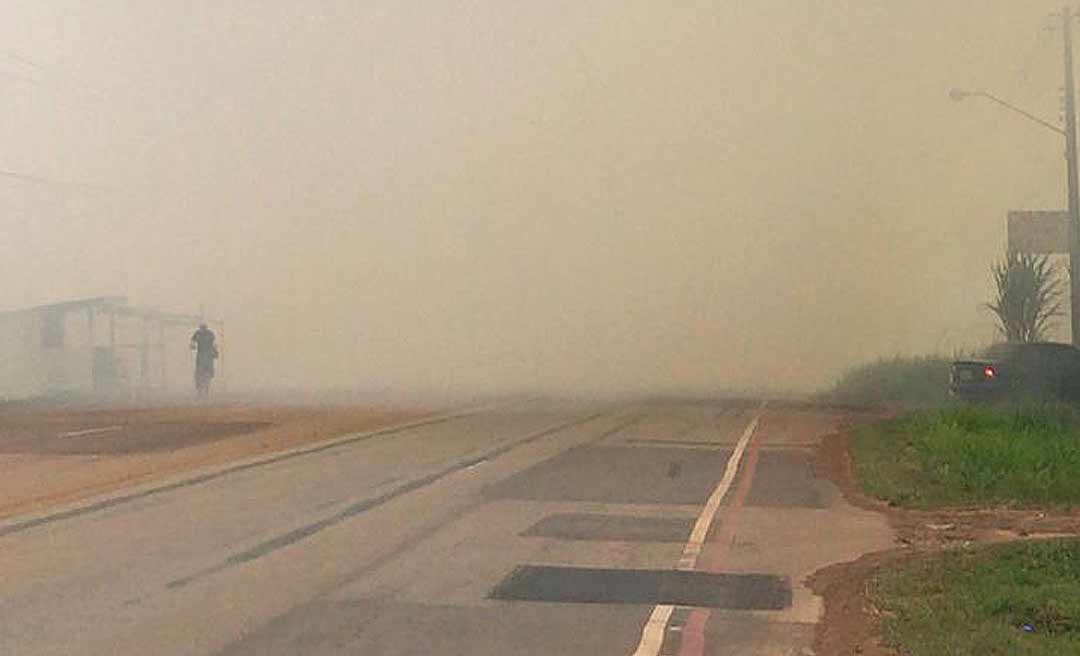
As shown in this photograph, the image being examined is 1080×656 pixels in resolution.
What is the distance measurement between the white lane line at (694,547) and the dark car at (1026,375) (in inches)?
324

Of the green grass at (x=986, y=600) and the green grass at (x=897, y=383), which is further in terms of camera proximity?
the green grass at (x=897, y=383)

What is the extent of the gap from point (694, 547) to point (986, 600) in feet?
9.22

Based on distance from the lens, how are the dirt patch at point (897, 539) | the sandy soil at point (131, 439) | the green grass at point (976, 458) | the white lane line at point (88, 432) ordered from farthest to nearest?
the white lane line at point (88, 432)
the sandy soil at point (131, 439)
the green grass at point (976, 458)
the dirt patch at point (897, 539)

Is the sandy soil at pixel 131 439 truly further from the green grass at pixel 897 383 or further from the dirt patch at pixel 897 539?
the green grass at pixel 897 383

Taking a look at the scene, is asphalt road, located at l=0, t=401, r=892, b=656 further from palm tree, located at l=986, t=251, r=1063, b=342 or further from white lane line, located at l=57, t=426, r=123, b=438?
palm tree, located at l=986, t=251, r=1063, b=342

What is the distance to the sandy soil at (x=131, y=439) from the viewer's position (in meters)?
15.4

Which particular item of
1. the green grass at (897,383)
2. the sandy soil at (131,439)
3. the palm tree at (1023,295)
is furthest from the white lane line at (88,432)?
the palm tree at (1023,295)

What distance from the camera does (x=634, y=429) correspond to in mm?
24047

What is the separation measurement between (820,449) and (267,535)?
11056 mm

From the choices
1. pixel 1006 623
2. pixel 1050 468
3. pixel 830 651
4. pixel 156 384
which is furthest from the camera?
pixel 156 384

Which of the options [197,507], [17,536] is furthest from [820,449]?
[17,536]

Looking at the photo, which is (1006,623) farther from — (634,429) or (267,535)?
(634,429)

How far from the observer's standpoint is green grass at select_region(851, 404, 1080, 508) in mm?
14461

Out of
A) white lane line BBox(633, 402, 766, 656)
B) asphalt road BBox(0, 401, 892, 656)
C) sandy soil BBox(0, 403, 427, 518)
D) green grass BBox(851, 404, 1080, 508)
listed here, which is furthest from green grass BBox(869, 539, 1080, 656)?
sandy soil BBox(0, 403, 427, 518)
